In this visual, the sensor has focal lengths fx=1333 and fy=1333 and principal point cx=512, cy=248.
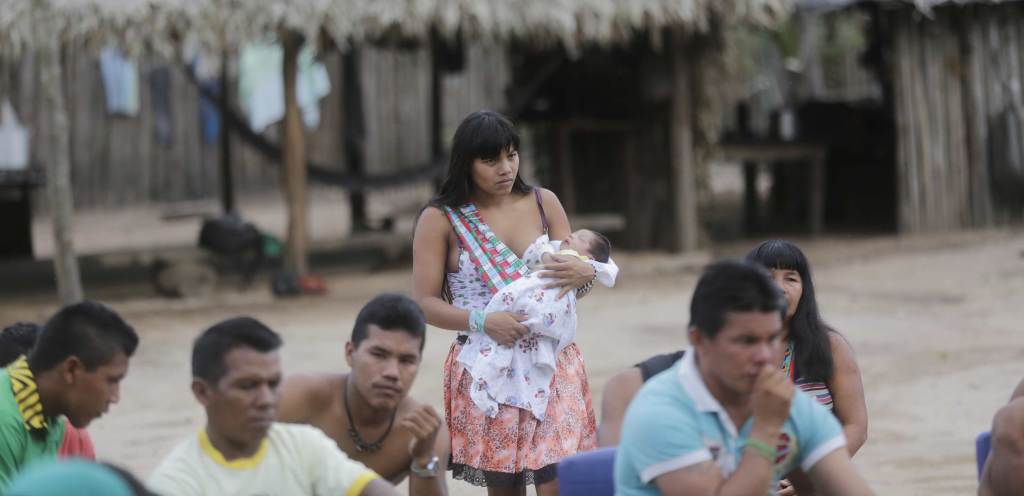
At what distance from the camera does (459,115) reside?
20016mm

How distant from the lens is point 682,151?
1310 centimetres

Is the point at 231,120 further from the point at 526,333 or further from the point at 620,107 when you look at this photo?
the point at 526,333

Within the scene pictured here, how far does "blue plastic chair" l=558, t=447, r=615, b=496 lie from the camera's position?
3.08m

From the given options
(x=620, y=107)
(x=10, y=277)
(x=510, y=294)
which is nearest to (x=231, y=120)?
(x=10, y=277)

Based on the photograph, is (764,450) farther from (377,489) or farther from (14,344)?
(14,344)

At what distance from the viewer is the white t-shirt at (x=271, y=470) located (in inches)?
115

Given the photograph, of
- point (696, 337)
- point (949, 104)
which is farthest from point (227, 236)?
point (696, 337)

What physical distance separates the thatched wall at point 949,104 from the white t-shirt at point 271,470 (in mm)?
12194

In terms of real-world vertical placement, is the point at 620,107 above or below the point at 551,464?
above

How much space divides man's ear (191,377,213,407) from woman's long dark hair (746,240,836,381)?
1.61 m

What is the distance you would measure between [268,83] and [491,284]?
12089mm

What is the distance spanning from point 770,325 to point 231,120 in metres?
11.5

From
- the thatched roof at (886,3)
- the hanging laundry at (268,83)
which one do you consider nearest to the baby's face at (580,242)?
the thatched roof at (886,3)

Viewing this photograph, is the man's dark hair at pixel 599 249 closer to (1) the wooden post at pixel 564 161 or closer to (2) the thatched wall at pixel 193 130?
(1) the wooden post at pixel 564 161
